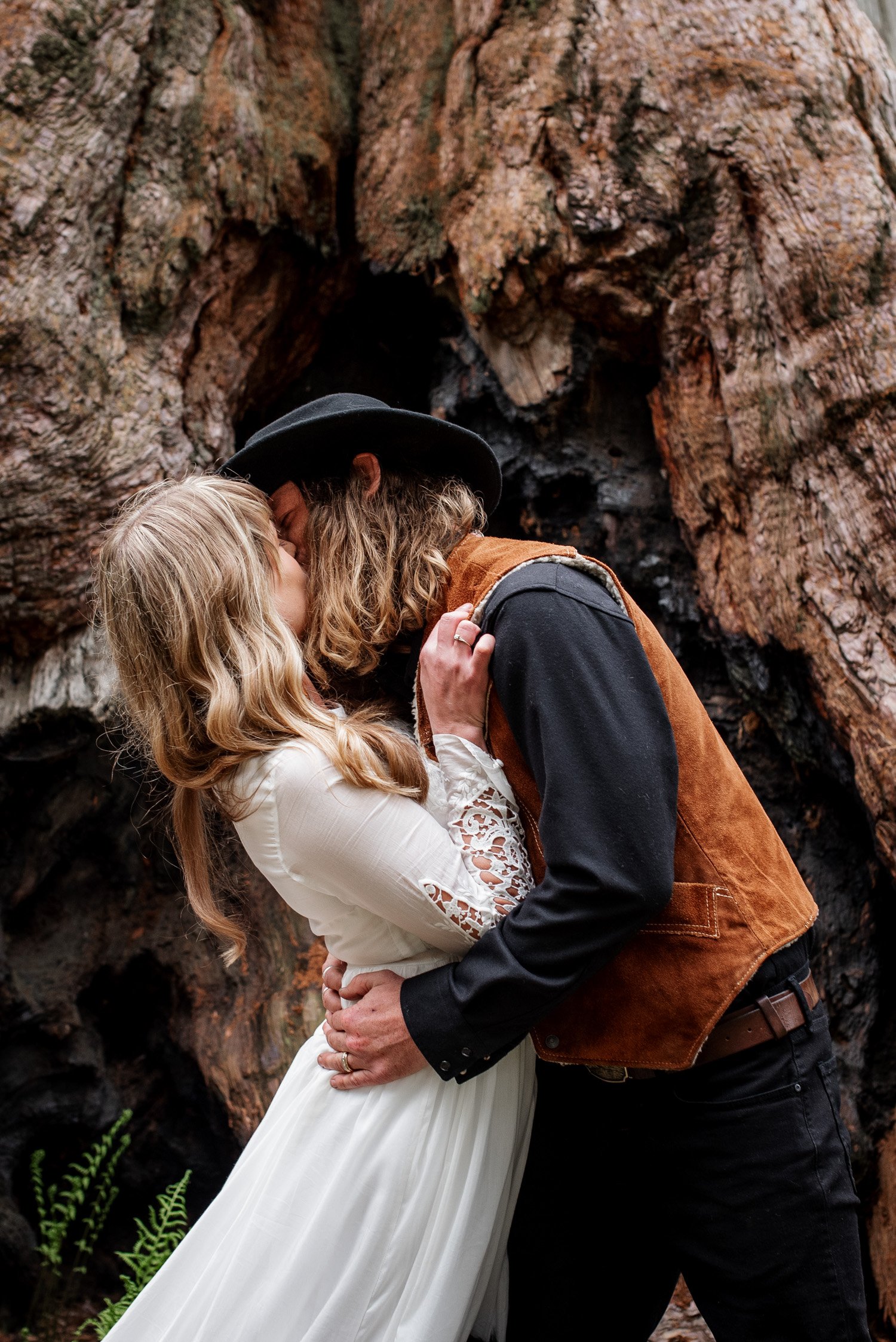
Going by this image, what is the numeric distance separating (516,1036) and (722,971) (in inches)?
15.7

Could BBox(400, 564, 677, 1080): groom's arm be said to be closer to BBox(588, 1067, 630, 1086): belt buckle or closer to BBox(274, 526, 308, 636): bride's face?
BBox(588, 1067, 630, 1086): belt buckle

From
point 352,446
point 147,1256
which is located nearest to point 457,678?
point 352,446

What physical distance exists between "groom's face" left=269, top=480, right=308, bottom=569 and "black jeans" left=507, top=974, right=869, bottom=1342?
1.36 metres

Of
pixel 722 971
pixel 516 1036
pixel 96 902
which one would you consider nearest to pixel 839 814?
pixel 722 971

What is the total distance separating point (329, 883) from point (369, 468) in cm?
99

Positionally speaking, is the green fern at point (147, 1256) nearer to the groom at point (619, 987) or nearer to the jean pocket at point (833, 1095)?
the groom at point (619, 987)

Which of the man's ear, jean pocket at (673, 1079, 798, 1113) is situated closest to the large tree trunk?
jean pocket at (673, 1079, 798, 1113)

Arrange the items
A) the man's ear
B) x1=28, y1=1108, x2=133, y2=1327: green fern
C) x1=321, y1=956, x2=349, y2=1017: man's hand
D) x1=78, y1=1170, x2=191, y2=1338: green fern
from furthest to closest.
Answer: x1=28, y1=1108, x2=133, y2=1327: green fern
x1=78, y1=1170, x2=191, y2=1338: green fern
the man's ear
x1=321, y1=956, x2=349, y2=1017: man's hand

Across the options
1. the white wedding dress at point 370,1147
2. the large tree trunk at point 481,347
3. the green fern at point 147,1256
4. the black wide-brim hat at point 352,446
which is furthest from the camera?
the green fern at point 147,1256

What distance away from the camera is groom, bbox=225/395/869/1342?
1.62 m

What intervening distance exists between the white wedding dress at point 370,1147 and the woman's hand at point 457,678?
47mm

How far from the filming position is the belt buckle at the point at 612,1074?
1.88 metres

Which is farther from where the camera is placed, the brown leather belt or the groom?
the brown leather belt

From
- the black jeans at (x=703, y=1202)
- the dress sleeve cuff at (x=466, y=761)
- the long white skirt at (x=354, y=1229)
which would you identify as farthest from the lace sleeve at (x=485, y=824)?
the black jeans at (x=703, y=1202)
